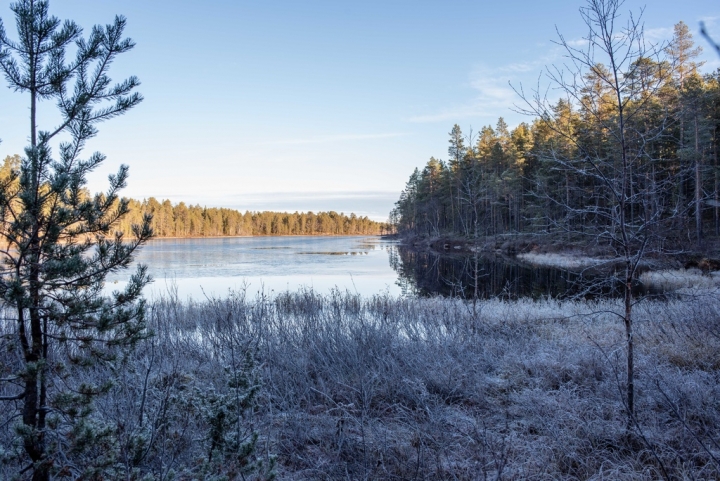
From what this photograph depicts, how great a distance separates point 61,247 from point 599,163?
199 inches

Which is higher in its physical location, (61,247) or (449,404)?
(61,247)

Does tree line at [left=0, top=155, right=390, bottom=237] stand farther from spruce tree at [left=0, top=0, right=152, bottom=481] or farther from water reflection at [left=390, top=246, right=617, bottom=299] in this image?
spruce tree at [left=0, top=0, right=152, bottom=481]

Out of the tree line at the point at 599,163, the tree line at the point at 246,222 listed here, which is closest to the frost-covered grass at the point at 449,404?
the tree line at the point at 599,163

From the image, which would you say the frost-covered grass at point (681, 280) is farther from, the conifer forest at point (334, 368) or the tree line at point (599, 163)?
the conifer forest at point (334, 368)

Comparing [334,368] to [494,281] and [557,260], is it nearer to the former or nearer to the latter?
[494,281]

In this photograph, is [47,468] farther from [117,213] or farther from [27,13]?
[27,13]

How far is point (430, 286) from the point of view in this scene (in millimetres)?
20766

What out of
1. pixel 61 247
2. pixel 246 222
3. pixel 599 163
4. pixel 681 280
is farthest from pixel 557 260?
pixel 246 222

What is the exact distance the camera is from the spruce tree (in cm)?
215

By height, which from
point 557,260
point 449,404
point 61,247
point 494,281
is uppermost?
point 61,247

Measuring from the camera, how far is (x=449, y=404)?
523 cm

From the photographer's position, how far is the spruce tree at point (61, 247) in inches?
84.7

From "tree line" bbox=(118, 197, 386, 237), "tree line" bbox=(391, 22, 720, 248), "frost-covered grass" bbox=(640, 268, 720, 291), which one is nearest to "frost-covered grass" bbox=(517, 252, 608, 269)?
"tree line" bbox=(391, 22, 720, 248)

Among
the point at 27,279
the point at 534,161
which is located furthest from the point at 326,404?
the point at 534,161
